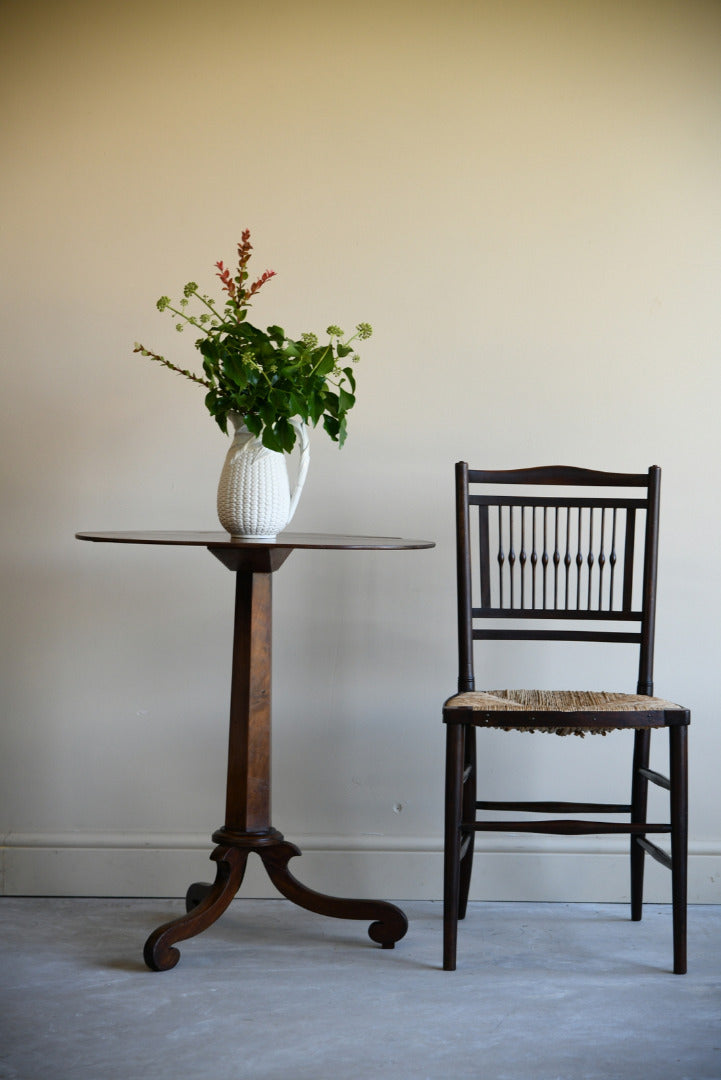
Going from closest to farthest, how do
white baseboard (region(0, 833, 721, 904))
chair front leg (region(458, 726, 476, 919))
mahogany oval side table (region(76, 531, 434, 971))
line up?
mahogany oval side table (region(76, 531, 434, 971)) < chair front leg (region(458, 726, 476, 919)) < white baseboard (region(0, 833, 721, 904))

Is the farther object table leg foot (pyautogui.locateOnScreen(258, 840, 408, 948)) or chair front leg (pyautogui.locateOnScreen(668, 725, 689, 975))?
table leg foot (pyautogui.locateOnScreen(258, 840, 408, 948))

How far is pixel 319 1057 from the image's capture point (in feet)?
5.15

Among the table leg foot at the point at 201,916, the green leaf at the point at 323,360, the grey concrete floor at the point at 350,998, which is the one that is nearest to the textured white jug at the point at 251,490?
the green leaf at the point at 323,360

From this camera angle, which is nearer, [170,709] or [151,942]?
[151,942]

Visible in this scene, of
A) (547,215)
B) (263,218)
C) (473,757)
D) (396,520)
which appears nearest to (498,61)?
(547,215)

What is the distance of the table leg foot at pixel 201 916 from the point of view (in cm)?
189

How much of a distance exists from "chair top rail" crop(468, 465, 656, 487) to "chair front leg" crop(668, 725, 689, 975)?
582mm

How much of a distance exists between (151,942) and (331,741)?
696mm

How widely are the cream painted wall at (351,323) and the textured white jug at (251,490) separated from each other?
45cm

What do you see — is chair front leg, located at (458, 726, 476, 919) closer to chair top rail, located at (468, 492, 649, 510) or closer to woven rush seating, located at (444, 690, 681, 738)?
woven rush seating, located at (444, 690, 681, 738)

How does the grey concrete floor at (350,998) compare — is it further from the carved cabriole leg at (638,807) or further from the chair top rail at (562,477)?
the chair top rail at (562,477)

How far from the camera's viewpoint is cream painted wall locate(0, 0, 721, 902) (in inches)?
95.7

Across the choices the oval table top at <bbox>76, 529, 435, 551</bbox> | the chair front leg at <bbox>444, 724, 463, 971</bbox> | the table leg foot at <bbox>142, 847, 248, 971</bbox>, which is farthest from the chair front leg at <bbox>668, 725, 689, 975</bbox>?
the table leg foot at <bbox>142, 847, 248, 971</bbox>

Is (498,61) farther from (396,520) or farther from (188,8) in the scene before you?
(396,520)
